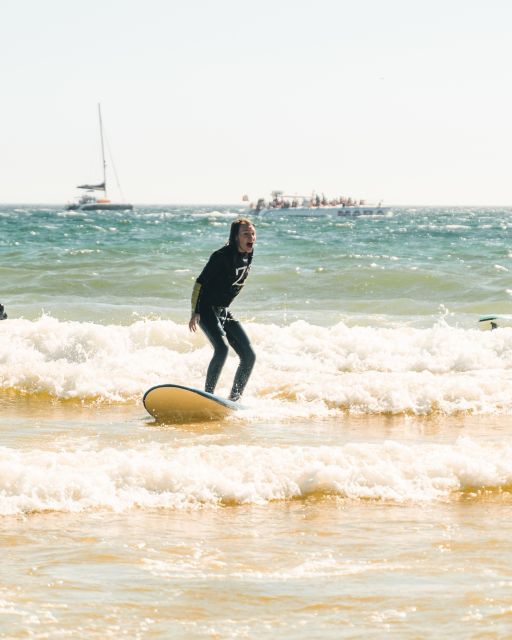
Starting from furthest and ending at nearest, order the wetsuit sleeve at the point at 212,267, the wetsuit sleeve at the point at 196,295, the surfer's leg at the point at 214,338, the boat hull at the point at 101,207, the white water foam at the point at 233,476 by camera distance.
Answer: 1. the boat hull at the point at 101,207
2. the surfer's leg at the point at 214,338
3. the wetsuit sleeve at the point at 196,295
4. the wetsuit sleeve at the point at 212,267
5. the white water foam at the point at 233,476

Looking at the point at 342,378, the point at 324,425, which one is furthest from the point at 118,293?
the point at 324,425

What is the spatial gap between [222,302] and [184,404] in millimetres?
1098

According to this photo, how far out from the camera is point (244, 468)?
7.24 meters

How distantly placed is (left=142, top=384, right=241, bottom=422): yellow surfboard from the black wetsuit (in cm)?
24

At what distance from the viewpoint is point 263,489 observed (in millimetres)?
6922

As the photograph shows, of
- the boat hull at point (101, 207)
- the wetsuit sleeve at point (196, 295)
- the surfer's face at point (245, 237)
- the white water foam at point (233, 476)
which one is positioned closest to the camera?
the white water foam at point (233, 476)

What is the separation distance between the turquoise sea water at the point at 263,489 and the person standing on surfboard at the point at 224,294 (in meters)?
0.65

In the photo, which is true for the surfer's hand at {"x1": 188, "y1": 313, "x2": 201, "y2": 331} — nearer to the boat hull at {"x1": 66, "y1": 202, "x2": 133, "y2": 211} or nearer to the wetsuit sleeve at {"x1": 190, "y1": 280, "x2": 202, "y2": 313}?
the wetsuit sleeve at {"x1": 190, "y1": 280, "x2": 202, "y2": 313}

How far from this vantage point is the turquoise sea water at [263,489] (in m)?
4.74

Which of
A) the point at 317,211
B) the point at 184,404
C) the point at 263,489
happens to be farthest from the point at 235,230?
the point at 317,211

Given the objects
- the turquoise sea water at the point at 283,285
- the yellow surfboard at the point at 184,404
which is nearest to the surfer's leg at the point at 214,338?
the yellow surfboard at the point at 184,404

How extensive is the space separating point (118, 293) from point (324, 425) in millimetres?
15480

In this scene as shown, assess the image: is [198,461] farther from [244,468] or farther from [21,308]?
[21,308]

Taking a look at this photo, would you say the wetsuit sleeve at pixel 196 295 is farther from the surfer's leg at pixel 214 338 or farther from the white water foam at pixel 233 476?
the white water foam at pixel 233 476
